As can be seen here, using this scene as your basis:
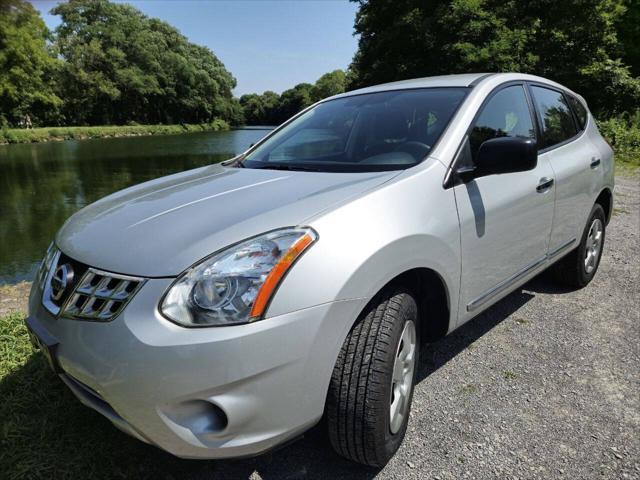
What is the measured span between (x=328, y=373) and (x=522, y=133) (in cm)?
206

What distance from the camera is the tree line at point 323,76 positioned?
15.5 meters

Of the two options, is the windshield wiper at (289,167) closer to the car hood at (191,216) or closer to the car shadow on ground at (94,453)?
the car hood at (191,216)

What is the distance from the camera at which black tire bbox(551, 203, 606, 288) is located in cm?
350

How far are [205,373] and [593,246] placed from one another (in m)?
3.54

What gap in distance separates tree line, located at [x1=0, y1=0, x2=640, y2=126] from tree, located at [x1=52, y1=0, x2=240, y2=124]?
148 millimetres

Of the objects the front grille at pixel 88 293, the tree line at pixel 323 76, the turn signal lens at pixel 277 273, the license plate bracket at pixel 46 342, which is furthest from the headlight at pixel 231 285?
the tree line at pixel 323 76

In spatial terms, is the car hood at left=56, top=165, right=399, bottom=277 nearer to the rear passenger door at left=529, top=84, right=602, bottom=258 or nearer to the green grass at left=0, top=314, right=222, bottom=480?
the green grass at left=0, top=314, right=222, bottom=480

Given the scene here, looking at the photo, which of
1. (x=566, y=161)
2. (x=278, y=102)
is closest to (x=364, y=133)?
(x=566, y=161)

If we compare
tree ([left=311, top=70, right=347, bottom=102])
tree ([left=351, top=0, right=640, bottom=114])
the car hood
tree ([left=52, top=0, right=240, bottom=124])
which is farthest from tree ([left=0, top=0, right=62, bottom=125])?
tree ([left=311, top=70, right=347, bottom=102])

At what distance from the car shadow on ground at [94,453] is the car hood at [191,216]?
0.87 m

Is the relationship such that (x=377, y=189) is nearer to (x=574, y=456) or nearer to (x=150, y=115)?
(x=574, y=456)

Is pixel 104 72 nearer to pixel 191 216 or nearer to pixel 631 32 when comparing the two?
pixel 631 32

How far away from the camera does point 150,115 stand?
221 ft

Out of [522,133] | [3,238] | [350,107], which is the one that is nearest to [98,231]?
[350,107]
